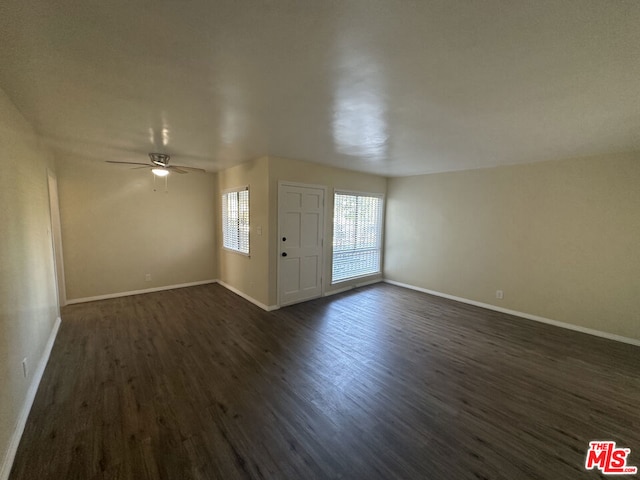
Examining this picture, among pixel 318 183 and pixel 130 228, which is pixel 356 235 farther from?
pixel 130 228

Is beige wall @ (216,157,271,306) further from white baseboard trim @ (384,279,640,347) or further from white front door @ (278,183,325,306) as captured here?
white baseboard trim @ (384,279,640,347)

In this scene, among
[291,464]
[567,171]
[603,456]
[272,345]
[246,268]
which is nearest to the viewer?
[291,464]

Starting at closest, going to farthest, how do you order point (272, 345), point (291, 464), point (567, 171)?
point (291, 464) → point (272, 345) → point (567, 171)

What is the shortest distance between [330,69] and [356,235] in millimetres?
4221

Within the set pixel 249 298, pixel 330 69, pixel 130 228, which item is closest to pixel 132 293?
pixel 130 228

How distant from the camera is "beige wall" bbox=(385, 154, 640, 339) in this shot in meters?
3.39

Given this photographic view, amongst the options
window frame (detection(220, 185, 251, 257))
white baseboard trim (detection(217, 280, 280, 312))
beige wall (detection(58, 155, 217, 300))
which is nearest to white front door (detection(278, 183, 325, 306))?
white baseboard trim (detection(217, 280, 280, 312))

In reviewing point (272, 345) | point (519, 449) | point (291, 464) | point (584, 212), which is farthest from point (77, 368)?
point (584, 212)

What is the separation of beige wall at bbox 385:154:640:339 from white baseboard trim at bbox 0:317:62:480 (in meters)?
5.72

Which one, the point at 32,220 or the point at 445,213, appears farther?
the point at 445,213

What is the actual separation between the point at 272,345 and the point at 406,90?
2.98 metres

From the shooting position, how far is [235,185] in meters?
5.04

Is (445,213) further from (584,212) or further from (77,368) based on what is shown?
(77,368)

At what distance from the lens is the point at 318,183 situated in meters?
4.73
